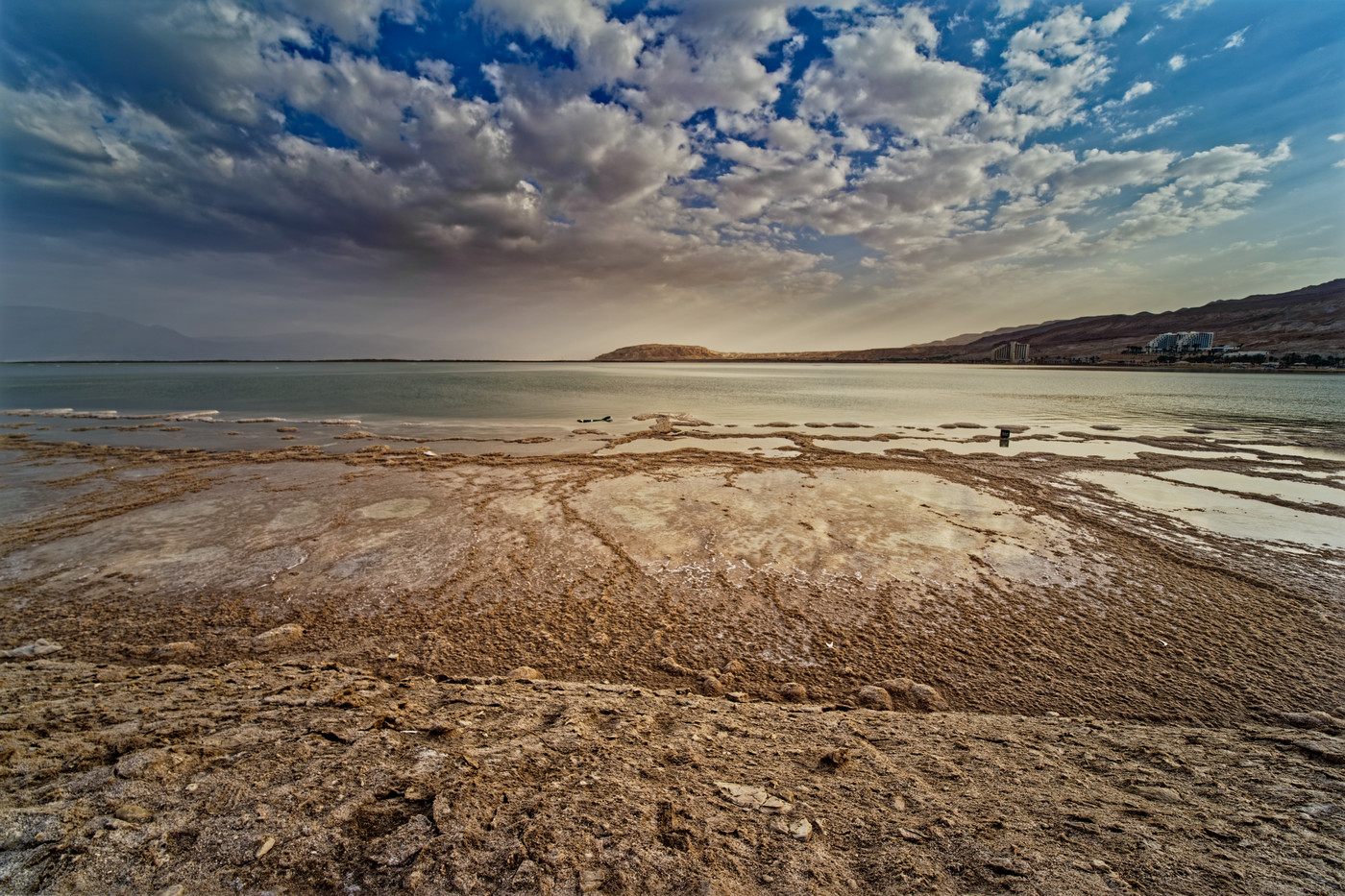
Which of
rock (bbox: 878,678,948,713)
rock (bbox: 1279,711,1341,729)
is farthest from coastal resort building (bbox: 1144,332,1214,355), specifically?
rock (bbox: 878,678,948,713)

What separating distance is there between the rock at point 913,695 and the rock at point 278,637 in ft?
20.0

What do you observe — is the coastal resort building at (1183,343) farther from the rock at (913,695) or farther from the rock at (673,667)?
the rock at (673,667)

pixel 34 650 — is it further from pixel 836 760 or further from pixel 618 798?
pixel 836 760

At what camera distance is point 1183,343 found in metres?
117

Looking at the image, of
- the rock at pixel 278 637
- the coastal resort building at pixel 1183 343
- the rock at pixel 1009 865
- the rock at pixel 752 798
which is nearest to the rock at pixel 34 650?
the rock at pixel 278 637

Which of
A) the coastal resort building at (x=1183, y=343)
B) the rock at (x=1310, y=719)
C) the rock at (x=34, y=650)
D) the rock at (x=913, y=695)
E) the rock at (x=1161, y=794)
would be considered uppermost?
the coastal resort building at (x=1183, y=343)

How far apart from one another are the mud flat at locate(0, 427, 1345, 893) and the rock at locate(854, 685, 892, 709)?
76 mm

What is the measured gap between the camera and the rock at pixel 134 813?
2.33 meters

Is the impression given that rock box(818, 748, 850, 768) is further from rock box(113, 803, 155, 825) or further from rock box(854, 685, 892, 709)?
Answer: rock box(113, 803, 155, 825)

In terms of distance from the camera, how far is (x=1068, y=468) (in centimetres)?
1348

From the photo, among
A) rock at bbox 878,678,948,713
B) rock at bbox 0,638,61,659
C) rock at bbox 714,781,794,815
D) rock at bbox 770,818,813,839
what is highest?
rock at bbox 0,638,61,659

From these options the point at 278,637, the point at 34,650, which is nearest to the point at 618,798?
the point at 278,637

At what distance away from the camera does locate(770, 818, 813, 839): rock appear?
2.53m

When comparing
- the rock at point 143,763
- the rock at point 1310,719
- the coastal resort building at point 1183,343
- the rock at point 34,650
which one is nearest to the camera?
the rock at point 143,763
